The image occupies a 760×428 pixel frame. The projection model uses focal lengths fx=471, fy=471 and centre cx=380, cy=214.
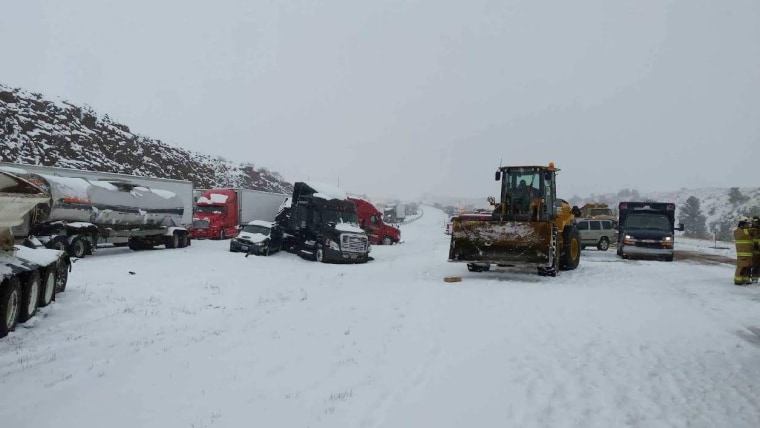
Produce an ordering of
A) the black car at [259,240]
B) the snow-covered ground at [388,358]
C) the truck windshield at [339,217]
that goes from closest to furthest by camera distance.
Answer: the snow-covered ground at [388,358], the truck windshield at [339,217], the black car at [259,240]

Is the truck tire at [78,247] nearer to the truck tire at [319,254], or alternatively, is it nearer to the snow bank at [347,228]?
the truck tire at [319,254]

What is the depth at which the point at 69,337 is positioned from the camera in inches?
285

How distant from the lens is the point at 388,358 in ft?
20.2

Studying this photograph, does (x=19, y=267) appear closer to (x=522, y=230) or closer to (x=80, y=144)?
(x=522, y=230)

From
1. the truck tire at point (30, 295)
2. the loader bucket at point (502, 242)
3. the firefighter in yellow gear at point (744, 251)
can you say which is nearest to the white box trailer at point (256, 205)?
the loader bucket at point (502, 242)

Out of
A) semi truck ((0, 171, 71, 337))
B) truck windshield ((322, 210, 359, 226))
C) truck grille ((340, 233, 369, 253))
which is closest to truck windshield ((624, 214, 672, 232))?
truck grille ((340, 233, 369, 253))

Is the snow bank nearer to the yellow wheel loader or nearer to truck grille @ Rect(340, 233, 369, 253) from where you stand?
truck grille @ Rect(340, 233, 369, 253)

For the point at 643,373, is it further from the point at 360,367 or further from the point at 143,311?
the point at 143,311

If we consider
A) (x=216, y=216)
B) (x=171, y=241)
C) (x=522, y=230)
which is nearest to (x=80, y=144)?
(x=216, y=216)

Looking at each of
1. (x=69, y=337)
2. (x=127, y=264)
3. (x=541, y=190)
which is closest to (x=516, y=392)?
(x=69, y=337)

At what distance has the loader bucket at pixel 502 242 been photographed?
42.7 feet

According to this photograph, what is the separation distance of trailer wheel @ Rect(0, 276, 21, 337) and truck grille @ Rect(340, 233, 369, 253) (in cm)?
1180

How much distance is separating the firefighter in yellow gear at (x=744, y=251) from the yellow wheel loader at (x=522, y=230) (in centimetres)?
441

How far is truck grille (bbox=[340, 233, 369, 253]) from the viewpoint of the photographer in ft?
60.8
